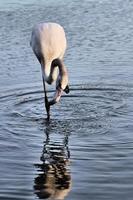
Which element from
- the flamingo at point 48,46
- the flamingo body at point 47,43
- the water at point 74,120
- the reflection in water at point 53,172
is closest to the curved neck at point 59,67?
the flamingo at point 48,46

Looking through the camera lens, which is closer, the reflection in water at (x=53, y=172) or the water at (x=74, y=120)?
the reflection in water at (x=53, y=172)

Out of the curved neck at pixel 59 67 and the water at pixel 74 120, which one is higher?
the curved neck at pixel 59 67

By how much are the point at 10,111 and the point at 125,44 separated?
20.5 feet

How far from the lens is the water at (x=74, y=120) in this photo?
7.11 meters

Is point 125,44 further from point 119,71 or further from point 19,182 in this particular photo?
point 19,182

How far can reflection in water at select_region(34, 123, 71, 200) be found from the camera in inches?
271

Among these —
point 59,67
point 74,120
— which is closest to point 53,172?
point 74,120

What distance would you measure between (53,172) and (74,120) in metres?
2.40

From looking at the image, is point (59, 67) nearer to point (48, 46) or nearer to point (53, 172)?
point (48, 46)

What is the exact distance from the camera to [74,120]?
984 centimetres

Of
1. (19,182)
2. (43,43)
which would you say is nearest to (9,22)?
(43,43)

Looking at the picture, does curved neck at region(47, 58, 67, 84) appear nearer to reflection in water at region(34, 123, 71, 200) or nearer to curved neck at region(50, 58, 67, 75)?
curved neck at region(50, 58, 67, 75)

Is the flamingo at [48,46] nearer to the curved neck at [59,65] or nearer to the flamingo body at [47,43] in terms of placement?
the flamingo body at [47,43]

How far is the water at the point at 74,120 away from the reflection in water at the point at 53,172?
1 centimetres
